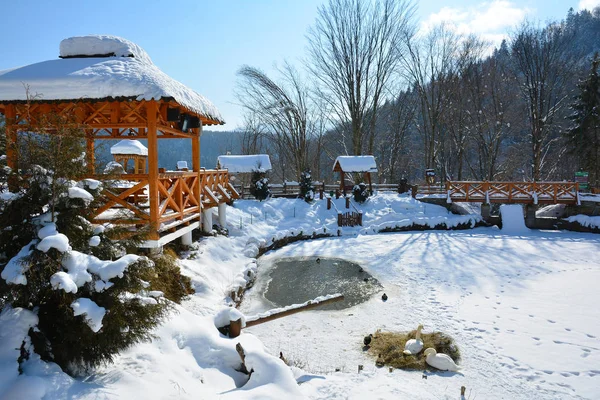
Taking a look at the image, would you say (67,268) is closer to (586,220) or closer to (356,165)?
(356,165)

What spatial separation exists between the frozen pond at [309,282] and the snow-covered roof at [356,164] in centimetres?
929

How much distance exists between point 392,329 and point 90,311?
5845 mm

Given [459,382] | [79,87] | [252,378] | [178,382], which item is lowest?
[459,382]

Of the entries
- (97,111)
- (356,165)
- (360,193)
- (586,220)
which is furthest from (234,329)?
(586,220)

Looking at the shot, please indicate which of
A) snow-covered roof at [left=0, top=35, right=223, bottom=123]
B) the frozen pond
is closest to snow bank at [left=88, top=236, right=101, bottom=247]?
snow-covered roof at [left=0, top=35, right=223, bottom=123]

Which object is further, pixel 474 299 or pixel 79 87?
pixel 474 299

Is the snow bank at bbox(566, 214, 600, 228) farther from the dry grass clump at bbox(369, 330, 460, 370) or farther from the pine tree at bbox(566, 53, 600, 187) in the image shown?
the dry grass clump at bbox(369, 330, 460, 370)

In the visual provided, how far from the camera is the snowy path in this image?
16.5ft

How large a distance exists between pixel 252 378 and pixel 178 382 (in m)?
0.93

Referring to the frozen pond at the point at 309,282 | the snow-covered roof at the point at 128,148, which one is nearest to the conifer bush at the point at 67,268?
the frozen pond at the point at 309,282

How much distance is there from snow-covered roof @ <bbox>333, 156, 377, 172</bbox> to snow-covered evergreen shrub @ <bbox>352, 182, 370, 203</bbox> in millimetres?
1737

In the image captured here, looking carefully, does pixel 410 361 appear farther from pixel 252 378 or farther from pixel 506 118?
pixel 506 118

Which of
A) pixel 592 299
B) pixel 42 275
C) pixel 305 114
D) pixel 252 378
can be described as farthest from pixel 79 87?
pixel 305 114

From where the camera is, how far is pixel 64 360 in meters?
3.18
